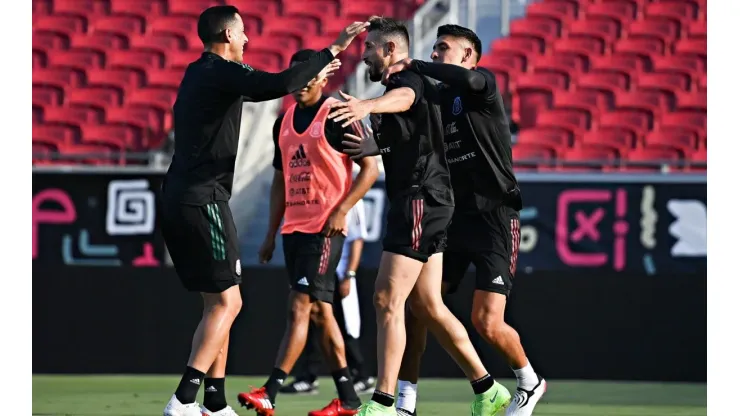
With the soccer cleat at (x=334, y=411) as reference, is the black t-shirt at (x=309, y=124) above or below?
above

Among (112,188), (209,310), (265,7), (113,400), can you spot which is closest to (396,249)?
(209,310)

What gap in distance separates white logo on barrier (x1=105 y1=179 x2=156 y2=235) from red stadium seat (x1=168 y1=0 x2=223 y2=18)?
18.9ft

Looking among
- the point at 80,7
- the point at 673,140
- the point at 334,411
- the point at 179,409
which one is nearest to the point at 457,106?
the point at 334,411

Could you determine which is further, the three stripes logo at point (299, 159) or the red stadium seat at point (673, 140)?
the red stadium seat at point (673, 140)

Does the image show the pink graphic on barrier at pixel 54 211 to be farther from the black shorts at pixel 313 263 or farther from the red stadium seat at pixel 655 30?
the red stadium seat at pixel 655 30

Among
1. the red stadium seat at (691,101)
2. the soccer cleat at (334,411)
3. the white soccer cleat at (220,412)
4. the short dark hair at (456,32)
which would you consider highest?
the red stadium seat at (691,101)

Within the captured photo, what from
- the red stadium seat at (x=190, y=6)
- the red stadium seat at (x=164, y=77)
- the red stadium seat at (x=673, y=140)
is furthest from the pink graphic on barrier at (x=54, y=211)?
the red stadium seat at (x=673, y=140)

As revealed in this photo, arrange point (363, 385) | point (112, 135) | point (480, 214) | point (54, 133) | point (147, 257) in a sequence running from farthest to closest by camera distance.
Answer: point (54, 133)
point (112, 135)
point (147, 257)
point (363, 385)
point (480, 214)

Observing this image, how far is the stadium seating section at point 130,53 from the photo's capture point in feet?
47.5

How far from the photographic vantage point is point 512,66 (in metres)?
15.2

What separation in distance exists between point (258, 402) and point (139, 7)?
10.8 metres

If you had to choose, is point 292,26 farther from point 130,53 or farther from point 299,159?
point 299,159

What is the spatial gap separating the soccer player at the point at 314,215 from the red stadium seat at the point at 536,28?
27.8ft

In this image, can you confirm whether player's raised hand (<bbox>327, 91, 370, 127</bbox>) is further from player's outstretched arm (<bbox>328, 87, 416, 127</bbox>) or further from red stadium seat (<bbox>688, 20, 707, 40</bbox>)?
red stadium seat (<bbox>688, 20, 707, 40</bbox>)
